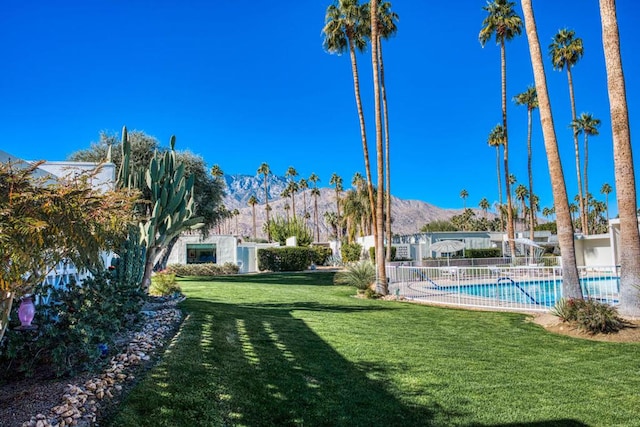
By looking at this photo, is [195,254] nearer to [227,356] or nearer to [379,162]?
[379,162]

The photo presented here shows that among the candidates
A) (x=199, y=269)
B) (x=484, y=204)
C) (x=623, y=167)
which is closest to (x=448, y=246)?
(x=199, y=269)

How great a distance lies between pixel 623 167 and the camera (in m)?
9.84

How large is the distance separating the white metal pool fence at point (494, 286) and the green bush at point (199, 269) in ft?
61.3

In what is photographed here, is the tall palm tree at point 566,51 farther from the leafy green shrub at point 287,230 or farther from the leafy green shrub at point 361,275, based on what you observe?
the leafy green shrub at point 361,275

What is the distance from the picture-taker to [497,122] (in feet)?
154

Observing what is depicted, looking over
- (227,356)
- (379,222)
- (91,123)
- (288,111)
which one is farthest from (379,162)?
(288,111)

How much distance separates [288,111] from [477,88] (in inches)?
925

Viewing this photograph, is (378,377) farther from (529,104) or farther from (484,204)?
(484,204)

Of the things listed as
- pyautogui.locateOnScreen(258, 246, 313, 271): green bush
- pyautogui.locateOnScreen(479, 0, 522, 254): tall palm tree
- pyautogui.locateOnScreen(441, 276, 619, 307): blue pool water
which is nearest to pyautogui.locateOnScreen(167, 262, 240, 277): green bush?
pyautogui.locateOnScreen(258, 246, 313, 271): green bush

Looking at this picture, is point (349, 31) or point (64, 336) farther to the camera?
point (349, 31)

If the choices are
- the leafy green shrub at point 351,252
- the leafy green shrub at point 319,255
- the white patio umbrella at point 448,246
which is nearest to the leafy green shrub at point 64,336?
the white patio umbrella at point 448,246

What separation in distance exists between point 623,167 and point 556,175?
1.41 m

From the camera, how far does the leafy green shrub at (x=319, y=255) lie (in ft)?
134

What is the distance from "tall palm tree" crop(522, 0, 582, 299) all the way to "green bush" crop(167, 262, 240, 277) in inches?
1022
